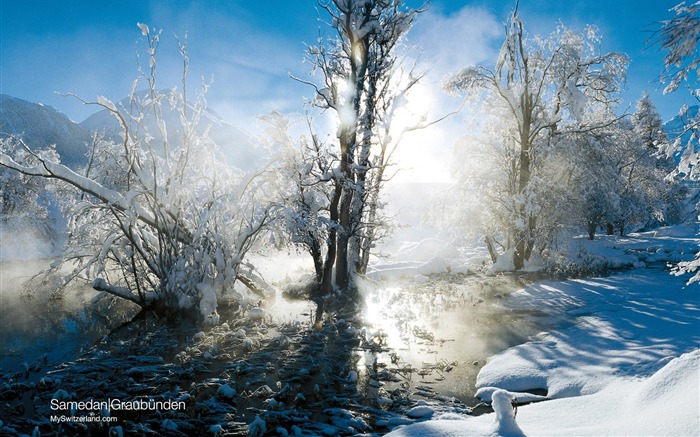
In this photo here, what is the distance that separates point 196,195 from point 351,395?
24.6 feet

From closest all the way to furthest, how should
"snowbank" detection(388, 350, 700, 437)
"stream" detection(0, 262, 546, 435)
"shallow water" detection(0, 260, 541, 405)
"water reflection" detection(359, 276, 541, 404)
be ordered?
"snowbank" detection(388, 350, 700, 437)
"stream" detection(0, 262, 546, 435)
"water reflection" detection(359, 276, 541, 404)
"shallow water" detection(0, 260, 541, 405)

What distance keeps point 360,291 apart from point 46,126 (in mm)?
90548

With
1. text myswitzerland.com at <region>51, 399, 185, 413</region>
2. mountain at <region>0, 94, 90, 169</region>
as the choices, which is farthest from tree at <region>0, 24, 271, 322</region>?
mountain at <region>0, 94, 90, 169</region>

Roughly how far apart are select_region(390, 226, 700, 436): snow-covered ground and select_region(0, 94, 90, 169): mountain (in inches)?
3313

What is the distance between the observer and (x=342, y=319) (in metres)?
9.56

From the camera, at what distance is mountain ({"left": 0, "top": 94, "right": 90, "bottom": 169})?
72688 millimetres

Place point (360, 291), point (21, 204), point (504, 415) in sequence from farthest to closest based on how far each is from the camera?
point (21, 204), point (360, 291), point (504, 415)

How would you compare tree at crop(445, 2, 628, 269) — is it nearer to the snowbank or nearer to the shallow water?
the shallow water

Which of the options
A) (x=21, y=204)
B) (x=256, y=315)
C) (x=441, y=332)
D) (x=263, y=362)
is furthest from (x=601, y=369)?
(x=21, y=204)

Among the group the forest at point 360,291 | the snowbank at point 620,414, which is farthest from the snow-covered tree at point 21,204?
the snowbank at point 620,414

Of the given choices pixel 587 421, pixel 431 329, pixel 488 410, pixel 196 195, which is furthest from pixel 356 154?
pixel 587 421

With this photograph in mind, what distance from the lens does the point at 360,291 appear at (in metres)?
13.0

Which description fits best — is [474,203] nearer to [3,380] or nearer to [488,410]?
[488,410]

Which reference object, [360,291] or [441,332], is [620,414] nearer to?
[441,332]
